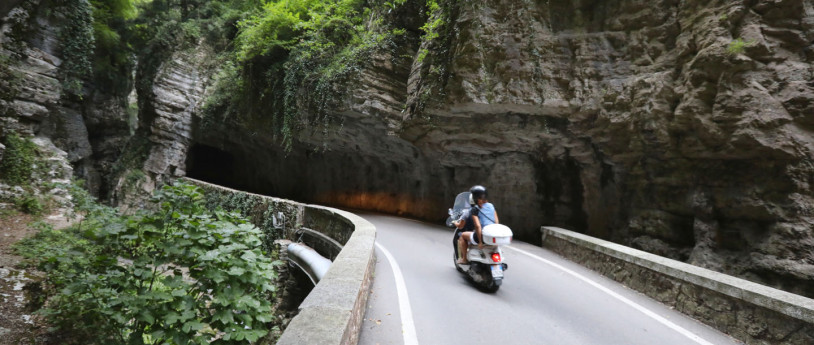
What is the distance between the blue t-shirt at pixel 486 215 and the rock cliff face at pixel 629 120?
5.25m

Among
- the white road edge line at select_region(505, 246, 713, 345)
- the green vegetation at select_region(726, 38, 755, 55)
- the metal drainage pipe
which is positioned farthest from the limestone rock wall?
the metal drainage pipe

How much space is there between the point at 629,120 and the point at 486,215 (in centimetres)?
586

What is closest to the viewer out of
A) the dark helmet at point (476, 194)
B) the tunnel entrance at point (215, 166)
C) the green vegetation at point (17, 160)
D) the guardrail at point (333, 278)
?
the guardrail at point (333, 278)

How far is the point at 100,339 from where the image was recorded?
4832mm

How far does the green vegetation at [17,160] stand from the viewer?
11695mm

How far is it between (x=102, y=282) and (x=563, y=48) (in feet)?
35.8

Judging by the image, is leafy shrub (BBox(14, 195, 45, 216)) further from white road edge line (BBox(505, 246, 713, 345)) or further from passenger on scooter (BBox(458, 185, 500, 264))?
white road edge line (BBox(505, 246, 713, 345))

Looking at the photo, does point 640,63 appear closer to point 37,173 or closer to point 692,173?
point 692,173

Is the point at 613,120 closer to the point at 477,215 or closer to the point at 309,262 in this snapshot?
the point at 477,215

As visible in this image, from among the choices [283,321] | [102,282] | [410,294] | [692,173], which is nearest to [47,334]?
[102,282]

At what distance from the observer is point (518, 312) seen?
4.57m

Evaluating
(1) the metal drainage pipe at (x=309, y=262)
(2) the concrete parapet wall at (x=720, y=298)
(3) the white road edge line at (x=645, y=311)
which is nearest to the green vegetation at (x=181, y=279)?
(1) the metal drainage pipe at (x=309, y=262)

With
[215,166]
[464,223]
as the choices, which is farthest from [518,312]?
[215,166]

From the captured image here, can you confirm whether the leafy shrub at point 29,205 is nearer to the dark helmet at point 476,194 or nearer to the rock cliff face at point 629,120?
the rock cliff face at point 629,120
